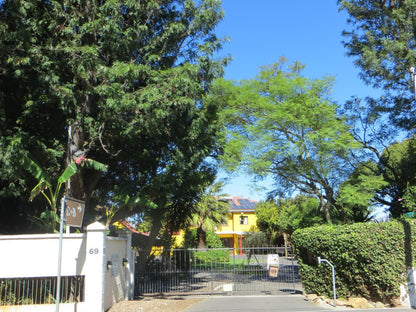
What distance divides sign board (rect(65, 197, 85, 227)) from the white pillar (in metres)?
1.12

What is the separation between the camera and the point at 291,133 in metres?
18.1

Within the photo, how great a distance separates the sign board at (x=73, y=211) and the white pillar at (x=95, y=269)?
1.12 m

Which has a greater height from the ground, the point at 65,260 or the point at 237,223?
the point at 237,223

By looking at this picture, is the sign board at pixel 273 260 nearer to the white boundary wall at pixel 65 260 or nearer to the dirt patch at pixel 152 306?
the dirt patch at pixel 152 306

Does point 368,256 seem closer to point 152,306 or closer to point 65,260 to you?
point 152,306

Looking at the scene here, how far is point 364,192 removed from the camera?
56.6 feet

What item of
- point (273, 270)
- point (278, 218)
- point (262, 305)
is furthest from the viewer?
point (278, 218)

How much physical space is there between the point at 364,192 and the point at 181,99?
33.6 ft

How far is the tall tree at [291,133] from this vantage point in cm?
1734

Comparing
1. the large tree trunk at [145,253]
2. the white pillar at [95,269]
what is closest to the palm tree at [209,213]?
the large tree trunk at [145,253]

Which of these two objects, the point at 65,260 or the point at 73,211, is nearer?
the point at 73,211

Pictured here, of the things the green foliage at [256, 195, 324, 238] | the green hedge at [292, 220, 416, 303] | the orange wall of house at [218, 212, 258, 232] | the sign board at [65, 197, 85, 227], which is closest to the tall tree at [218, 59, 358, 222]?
the green hedge at [292, 220, 416, 303]

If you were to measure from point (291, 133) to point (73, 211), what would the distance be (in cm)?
1184

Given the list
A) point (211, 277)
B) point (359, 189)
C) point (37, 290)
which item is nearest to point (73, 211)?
point (37, 290)
